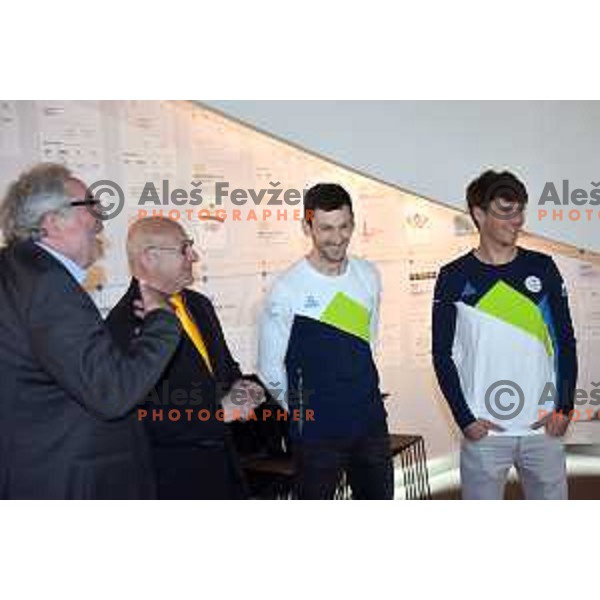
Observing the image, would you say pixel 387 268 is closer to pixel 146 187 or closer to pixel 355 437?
pixel 355 437

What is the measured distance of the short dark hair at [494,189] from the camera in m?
2.72

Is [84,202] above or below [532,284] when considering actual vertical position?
above

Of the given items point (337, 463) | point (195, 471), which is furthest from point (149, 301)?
point (337, 463)

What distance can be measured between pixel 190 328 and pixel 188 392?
208 mm

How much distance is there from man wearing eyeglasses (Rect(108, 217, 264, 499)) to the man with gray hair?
15 centimetres

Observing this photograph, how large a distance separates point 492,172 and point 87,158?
4.32ft

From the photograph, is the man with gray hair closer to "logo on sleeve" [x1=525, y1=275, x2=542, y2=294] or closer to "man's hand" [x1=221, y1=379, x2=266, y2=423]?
"man's hand" [x1=221, y1=379, x2=266, y2=423]

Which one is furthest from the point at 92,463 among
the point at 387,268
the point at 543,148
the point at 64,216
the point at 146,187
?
the point at 543,148

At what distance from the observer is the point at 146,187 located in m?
2.72

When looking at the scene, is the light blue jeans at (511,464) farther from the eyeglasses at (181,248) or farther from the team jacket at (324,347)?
the eyeglasses at (181,248)

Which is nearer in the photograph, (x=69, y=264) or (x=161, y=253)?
(x=69, y=264)

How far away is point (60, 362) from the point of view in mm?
2262

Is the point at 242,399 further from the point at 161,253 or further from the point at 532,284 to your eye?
the point at 532,284

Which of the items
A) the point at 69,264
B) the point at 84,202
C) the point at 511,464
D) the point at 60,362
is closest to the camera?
the point at 60,362
